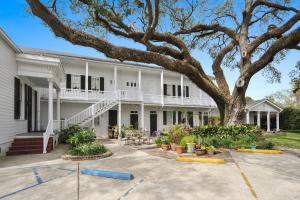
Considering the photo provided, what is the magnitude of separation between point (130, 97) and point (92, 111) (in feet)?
14.5

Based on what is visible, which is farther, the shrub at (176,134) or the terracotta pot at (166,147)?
the shrub at (176,134)

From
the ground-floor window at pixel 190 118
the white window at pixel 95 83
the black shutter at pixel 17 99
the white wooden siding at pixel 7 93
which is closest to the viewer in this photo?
the white wooden siding at pixel 7 93

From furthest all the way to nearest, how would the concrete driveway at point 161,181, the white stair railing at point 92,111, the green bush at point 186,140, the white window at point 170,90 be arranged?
the white window at point 170,90 → the white stair railing at point 92,111 → the green bush at point 186,140 → the concrete driveway at point 161,181

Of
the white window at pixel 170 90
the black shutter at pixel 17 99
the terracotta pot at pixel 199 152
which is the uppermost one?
the white window at pixel 170 90

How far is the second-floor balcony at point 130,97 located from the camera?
754 inches

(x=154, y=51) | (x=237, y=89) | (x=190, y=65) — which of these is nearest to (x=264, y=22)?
(x=237, y=89)

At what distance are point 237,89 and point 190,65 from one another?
3.75 m

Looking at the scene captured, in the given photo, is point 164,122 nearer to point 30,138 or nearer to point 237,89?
point 237,89

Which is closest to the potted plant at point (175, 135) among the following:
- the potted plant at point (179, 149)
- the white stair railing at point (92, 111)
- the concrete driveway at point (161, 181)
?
the potted plant at point (179, 149)

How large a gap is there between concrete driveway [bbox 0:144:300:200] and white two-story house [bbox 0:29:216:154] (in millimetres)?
4448

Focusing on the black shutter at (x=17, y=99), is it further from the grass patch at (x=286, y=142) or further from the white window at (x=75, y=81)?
the grass patch at (x=286, y=142)

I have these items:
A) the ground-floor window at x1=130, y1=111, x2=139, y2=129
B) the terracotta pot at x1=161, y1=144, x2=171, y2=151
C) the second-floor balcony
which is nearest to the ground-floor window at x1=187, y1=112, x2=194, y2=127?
the second-floor balcony

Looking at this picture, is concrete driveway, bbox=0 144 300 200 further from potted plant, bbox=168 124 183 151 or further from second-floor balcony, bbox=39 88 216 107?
second-floor balcony, bbox=39 88 216 107

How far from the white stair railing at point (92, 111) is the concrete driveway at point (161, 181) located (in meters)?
8.44
